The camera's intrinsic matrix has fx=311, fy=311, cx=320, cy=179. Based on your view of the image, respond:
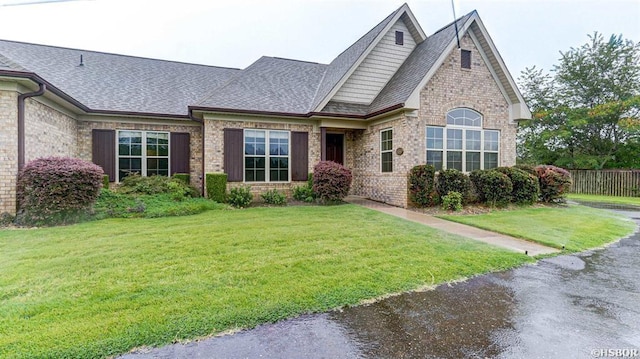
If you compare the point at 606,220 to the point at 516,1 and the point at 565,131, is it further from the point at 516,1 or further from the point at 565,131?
the point at 565,131

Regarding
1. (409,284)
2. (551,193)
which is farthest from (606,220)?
(409,284)

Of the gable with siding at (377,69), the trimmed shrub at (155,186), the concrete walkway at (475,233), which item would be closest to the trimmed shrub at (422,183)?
the concrete walkway at (475,233)

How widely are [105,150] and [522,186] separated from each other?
15158mm

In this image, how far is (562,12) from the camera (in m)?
11.0

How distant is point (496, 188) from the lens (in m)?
10.5

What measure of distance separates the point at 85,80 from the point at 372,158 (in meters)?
12.2

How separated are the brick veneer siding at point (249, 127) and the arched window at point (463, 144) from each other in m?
4.49

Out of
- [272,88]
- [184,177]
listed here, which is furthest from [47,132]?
[272,88]

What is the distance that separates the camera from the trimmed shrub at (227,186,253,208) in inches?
427

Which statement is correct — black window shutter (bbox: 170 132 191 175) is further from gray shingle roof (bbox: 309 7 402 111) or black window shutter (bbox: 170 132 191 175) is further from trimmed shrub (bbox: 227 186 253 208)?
gray shingle roof (bbox: 309 7 402 111)

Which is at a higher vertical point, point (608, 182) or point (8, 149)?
point (8, 149)

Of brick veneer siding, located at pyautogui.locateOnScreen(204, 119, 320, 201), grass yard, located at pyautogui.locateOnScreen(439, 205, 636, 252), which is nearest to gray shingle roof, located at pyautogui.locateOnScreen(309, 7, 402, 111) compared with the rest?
brick veneer siding, located at pyautogui.locateOnScreen(204, 119, 320, 201)

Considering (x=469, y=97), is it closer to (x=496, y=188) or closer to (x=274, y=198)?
(x=496, y=188)

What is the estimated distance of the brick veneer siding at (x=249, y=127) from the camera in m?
11.4
